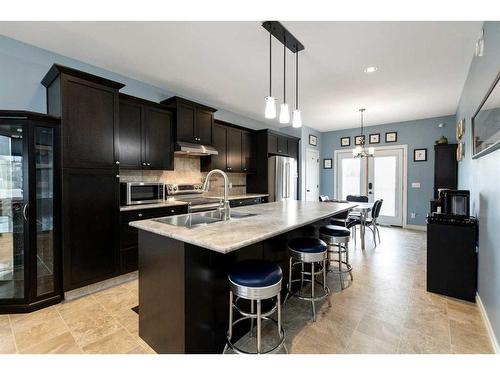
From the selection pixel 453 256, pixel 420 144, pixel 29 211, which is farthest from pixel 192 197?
pixel 420 144

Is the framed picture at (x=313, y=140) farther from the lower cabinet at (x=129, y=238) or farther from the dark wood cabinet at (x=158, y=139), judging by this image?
the lower cabinet at (x=129, y=238)

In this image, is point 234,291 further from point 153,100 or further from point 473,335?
point 153,100

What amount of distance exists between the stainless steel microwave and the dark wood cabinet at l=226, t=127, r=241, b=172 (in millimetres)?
1552

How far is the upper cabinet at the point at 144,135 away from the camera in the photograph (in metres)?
3.01

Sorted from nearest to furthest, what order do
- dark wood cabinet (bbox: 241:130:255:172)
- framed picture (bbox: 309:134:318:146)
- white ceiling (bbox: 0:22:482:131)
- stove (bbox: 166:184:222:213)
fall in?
white ceiling (bbox: 0:22:482:131) < stove (bbox: 166:184:222:213) < dark wood cabinet (bbox: 241:130:255:172) < framed picture (bbox: 309:134:318:146)

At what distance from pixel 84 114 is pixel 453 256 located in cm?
408

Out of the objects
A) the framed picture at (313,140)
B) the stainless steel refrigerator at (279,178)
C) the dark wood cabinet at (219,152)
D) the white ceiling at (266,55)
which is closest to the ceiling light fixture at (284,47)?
the white ceiling at (266,55)

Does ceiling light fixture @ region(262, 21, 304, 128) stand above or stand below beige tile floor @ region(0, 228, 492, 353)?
above

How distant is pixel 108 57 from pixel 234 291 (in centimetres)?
296

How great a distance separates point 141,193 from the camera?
3180mm

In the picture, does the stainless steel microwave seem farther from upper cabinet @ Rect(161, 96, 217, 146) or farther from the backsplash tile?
upper cabinet @ Rect(161, 96, 217, 146)

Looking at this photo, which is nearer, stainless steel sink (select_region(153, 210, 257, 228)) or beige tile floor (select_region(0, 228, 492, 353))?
beige tile floor (select_region(0, 228, 492, 353))

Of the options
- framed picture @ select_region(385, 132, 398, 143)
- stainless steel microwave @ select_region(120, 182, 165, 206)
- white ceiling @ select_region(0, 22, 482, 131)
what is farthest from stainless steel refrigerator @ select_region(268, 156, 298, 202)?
framed picture @ select_region(385, 132, 398, 143)

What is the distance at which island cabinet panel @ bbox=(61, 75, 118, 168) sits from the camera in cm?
231
